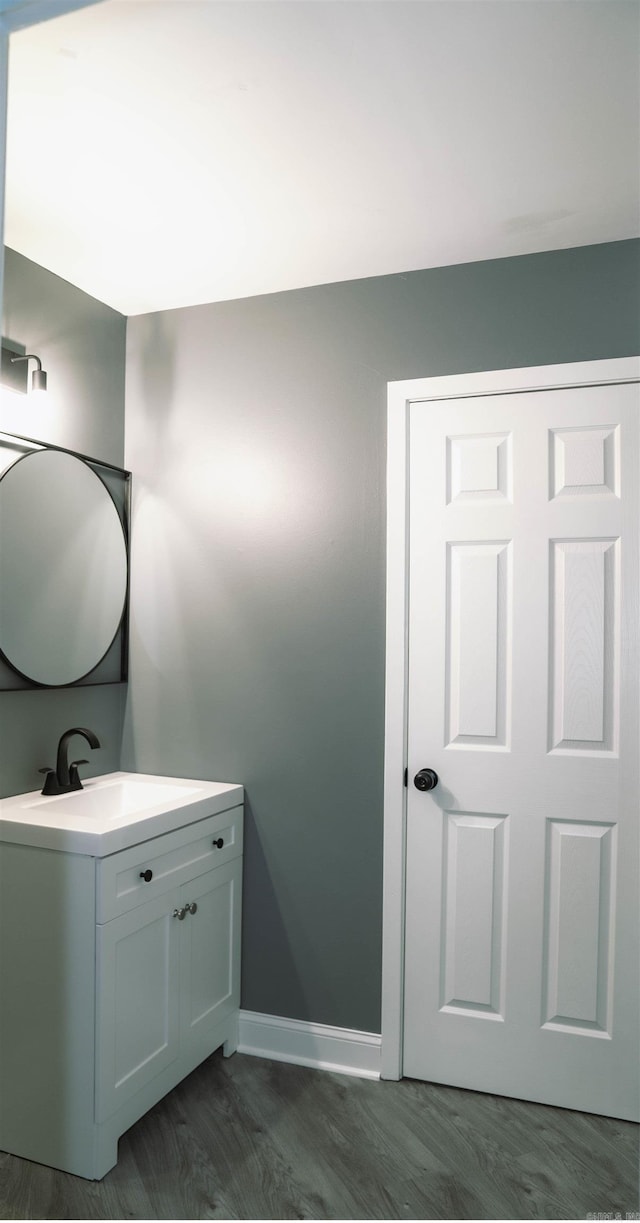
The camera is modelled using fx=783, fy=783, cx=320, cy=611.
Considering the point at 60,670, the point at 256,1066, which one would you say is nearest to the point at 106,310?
the point at 60,670

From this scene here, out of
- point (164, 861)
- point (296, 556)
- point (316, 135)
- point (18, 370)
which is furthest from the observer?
point (296, 556)

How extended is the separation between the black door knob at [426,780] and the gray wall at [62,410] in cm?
110

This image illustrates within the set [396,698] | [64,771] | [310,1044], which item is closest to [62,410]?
[64,771]

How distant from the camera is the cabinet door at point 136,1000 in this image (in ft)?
6.24

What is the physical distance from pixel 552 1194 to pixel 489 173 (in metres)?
2.50

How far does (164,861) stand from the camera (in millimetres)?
2139

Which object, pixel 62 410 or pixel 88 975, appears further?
pixel 62 410

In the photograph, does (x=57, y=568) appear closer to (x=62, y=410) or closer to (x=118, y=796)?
(x=62, y=410)

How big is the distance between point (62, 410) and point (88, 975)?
167 centimetres

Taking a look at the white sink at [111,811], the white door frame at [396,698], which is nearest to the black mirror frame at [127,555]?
the white sink at [111,811]

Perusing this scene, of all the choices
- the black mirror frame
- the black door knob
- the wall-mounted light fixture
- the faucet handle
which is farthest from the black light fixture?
the black door knob

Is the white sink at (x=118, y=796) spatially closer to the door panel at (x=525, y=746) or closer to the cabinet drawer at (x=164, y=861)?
the cabinet drawer at (x=164, y=861)

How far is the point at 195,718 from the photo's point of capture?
269 cm

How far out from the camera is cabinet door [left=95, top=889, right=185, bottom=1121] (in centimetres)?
190
